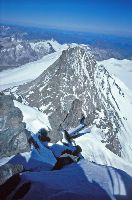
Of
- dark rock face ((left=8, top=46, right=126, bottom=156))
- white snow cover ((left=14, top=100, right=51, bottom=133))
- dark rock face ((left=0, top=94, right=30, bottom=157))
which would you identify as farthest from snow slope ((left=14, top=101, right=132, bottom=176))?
dark rock face ((left=0, top=94, right=30, bottom=157))

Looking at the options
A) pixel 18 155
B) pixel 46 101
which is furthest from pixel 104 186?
pixel 46 101

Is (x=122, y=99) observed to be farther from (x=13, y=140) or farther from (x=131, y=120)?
(x=13, y=140)

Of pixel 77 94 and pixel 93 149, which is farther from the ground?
pixel 77 94

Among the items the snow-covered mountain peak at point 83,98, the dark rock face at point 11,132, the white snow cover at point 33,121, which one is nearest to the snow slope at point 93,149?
the white snow cover at point 33,121

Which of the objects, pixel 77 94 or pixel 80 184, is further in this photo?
pixel 77 94

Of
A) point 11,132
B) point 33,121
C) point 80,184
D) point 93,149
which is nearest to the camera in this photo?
point 80,184

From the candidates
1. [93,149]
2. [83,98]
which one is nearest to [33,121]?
[93,149]

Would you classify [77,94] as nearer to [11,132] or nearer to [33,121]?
[33,121]

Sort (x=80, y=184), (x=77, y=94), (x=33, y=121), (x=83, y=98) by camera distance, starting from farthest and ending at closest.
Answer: (x=83, y=98) → (x=77, y=94) → (x=33, y=121) → (x=80, y=184)

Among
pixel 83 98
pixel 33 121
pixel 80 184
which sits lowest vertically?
pixel 83 98

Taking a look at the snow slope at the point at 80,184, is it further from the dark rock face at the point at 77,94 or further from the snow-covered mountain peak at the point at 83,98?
the dark rock face at the point at 77,94
